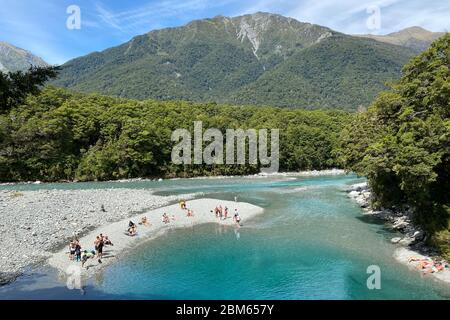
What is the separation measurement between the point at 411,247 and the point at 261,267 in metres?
11.8

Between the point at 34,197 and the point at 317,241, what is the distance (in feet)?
127

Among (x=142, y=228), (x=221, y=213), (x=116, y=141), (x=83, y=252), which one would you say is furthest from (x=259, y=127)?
(x=83, y=252)

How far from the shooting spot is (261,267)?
25.3m

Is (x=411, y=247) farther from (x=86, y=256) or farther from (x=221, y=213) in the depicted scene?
(x=86, y=256)

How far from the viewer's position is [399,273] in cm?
2316

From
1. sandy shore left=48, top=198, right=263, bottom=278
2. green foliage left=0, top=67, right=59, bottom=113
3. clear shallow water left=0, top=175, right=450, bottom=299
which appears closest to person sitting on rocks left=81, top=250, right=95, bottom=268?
sandy shore left=48, top=198, right=263, bottom=278

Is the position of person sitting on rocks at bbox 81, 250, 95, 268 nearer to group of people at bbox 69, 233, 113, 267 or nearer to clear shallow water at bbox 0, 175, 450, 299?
group of people at bbox 69, 233, 113, 267

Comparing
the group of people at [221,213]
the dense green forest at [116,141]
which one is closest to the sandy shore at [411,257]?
the group of people at [221,213]

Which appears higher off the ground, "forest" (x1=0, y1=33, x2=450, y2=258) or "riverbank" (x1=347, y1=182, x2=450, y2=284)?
"forest" (x1=0, y1=33, x2=450, y2=258)

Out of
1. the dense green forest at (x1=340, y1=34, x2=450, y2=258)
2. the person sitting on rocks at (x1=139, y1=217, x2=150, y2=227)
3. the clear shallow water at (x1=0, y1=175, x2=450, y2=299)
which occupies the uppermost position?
the dense green forest at (x1=340, y1=34, x2=450, y2=258)

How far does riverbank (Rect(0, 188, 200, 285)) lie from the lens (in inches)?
1076

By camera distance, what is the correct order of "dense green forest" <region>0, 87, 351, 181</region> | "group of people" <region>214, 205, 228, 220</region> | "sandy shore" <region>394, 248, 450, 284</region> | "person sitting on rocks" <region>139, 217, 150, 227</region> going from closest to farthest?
"sandy shore" <region>394, 248, 450, 284</region>, "person sitting on rocks" <region>139, 217, 150, 227</region>, "group of people" <region>214, 205, 228, 220</region>, "dense green forest" <region>0, 87, 351, 181</region>

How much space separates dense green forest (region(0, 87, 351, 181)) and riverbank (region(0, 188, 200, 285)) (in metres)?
23.2

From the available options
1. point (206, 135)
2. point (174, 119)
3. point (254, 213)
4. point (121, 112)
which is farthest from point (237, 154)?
point (254, 213)
